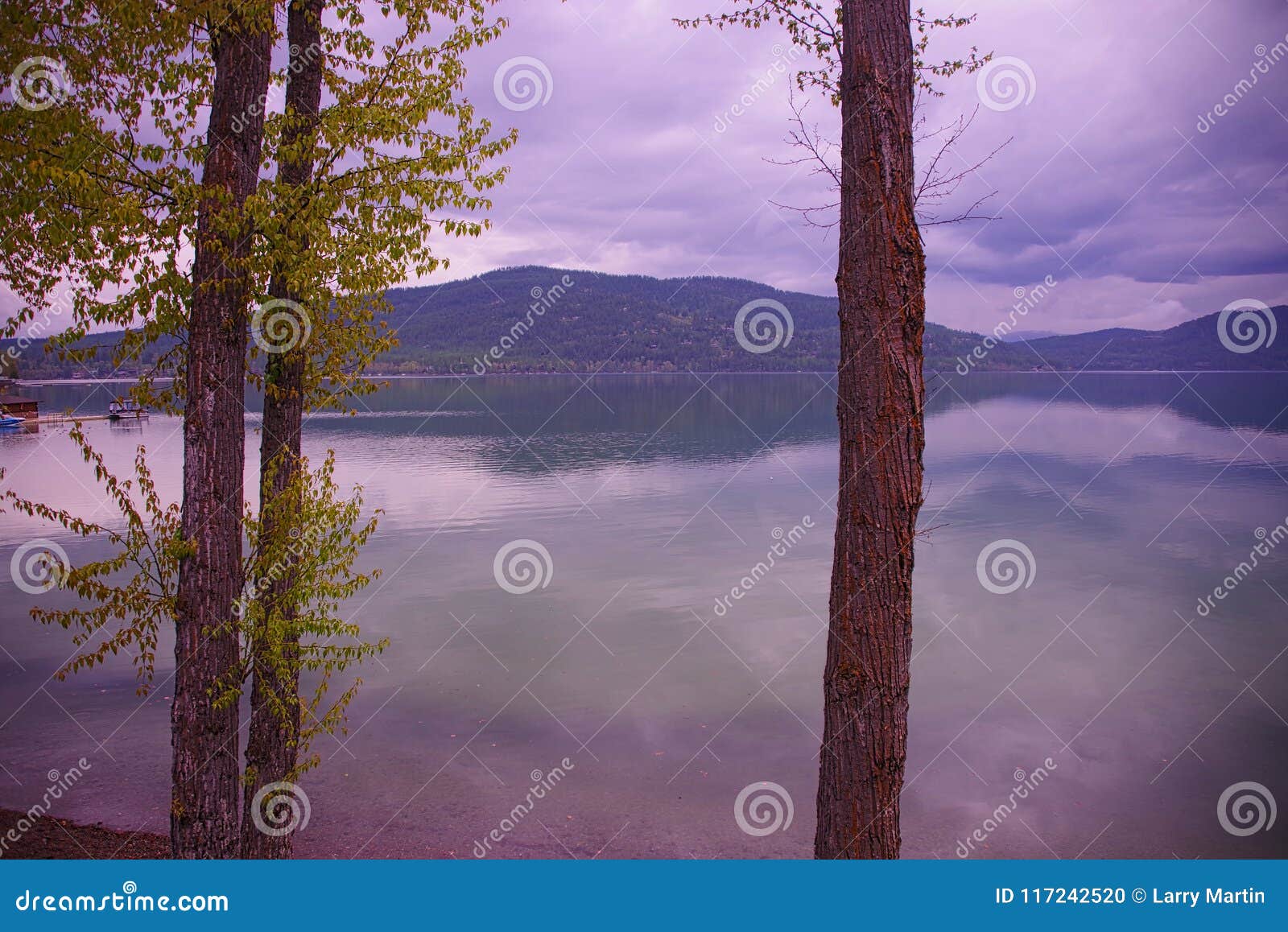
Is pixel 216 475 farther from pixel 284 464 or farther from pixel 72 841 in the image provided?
pixel 72 841

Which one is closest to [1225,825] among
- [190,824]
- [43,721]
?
[190,824]

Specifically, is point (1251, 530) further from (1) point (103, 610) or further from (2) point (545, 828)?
(1) point (103, 610)

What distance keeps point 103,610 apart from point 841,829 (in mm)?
5541

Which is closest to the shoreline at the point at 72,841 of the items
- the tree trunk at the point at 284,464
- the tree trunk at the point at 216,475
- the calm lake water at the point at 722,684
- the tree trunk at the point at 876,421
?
the calm lake water at the point at 722,684

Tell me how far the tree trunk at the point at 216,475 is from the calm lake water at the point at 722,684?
122 inches

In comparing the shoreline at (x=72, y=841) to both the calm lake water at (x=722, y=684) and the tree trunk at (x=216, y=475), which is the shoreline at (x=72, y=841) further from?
the tree trunk at (x=216, y=475)

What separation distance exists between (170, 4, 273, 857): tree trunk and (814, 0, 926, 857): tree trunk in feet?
14.9

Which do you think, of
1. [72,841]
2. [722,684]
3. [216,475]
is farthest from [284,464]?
[722,684]

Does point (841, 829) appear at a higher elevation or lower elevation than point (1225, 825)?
higher

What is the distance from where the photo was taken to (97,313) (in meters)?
6.80

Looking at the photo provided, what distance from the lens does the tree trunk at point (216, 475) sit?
6.59 metres

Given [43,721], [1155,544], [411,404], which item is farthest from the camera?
[411,404]

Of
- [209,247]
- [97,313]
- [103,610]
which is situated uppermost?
[209,247]

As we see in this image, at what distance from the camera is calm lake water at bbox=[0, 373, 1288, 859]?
10109 millimetres
